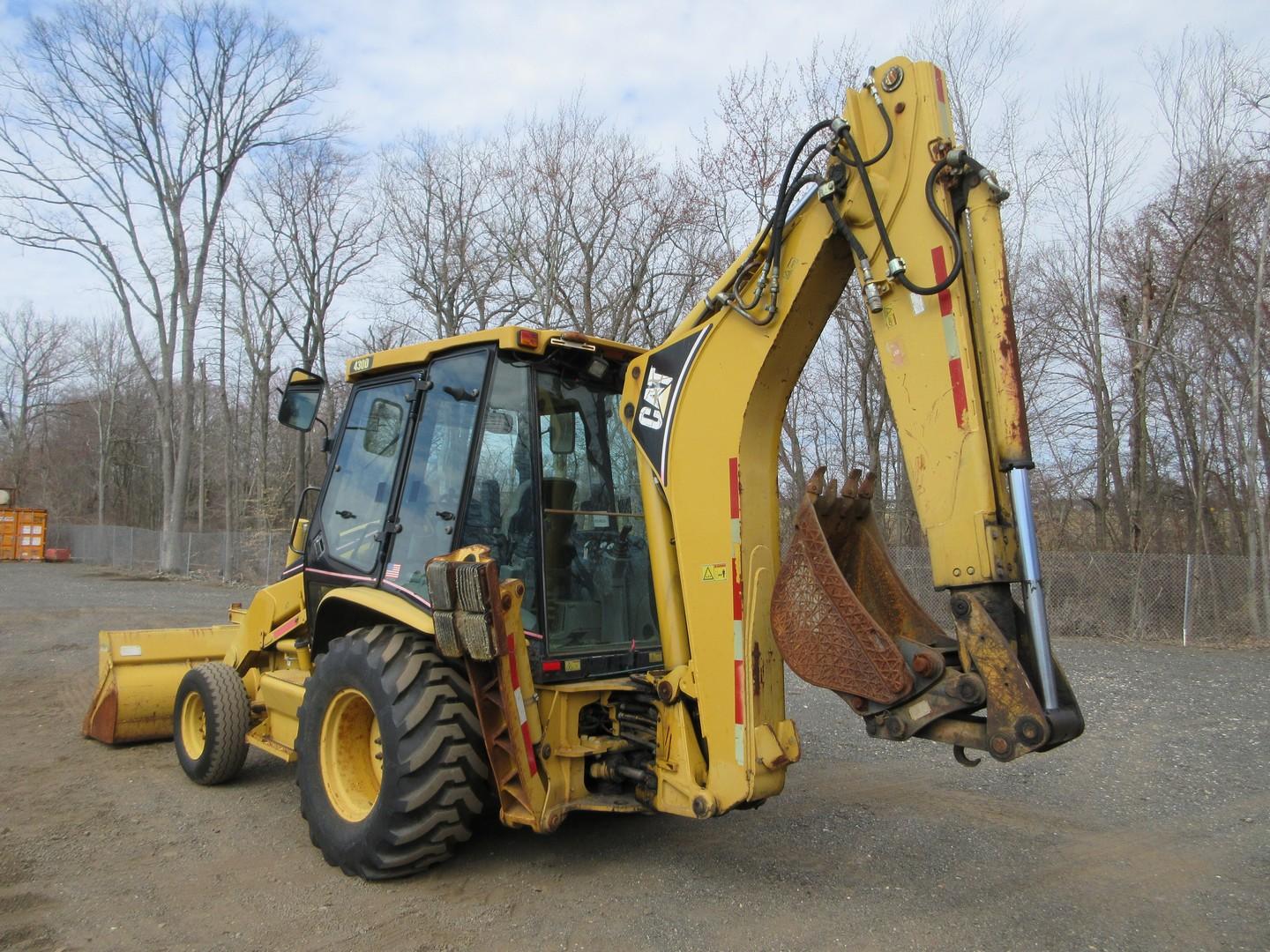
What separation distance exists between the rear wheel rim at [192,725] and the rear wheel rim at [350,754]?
189 cm

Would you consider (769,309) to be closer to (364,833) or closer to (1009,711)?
(1009,711)

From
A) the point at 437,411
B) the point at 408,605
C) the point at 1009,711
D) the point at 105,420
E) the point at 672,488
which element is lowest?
the point at 1009,711

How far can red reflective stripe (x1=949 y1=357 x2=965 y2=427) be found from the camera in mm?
3008

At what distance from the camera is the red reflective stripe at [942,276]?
3084 mm

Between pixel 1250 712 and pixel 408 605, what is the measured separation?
753 cm

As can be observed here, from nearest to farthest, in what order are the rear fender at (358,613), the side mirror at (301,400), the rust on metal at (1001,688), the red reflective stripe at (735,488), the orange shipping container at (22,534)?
1. the rust on metal at (1001,688)
2. the red reflective stripe at (735,488)
3. the rear fender at (358,613)
4. the side mirror at (301,400)
5. the orange shipping container at (22,534)

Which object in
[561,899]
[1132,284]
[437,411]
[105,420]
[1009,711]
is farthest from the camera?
[105,420]

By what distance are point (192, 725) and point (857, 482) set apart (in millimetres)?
4650

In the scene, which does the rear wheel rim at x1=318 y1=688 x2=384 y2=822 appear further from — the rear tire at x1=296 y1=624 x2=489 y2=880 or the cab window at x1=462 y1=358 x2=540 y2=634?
the cab window at x1=462 y1=358 x2=540 y2=634

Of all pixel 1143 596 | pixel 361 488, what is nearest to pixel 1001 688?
pixel 361 488

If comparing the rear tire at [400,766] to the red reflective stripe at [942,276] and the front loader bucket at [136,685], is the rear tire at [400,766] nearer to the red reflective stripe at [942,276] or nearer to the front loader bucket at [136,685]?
the red reflective stripe at [942,276]

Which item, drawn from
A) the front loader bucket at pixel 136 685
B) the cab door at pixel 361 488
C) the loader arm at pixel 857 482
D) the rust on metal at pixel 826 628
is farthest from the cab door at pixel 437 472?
the front loader bucket at pixel 136 685

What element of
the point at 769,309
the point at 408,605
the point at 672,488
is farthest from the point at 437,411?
the point at 769,309

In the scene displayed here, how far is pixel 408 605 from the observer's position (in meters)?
4.32
